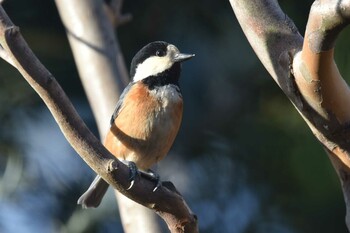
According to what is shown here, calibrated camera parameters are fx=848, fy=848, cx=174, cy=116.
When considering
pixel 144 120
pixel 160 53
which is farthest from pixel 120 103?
pixel 160 53

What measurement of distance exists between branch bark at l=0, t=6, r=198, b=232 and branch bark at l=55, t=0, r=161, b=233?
81 centimetres

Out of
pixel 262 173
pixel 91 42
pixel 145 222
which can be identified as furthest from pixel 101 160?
pixel 262 173

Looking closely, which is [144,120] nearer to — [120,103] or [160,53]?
[120,103]

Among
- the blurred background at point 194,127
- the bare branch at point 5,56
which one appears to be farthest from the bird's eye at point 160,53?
the bare branch at point 5,56

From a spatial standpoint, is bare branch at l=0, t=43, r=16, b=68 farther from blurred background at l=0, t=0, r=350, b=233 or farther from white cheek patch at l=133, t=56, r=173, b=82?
blurred background at l=0, t=0, r=350, b=233

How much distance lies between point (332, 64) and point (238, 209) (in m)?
2.40

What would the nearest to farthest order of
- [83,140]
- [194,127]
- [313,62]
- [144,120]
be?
1. [313,62]
2. [83,140]
3. [144,120]
4. [194,127]

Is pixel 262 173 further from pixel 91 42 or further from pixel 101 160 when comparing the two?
pixel 101 160

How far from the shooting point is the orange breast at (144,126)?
3283mm

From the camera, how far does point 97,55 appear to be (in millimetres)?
3559

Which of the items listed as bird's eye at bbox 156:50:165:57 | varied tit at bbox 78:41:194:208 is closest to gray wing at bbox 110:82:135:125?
varied tit at bbox 78:41:194:208

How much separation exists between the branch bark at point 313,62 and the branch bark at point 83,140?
1.65 feet

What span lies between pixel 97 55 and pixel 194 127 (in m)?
1.03

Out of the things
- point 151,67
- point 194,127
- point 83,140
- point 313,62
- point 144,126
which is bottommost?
point 194,127
